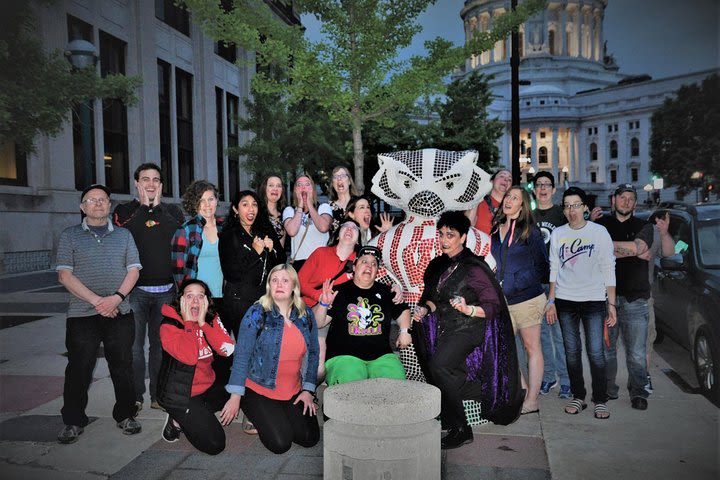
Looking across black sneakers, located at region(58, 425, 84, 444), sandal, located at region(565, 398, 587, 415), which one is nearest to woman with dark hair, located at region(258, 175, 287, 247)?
black sneakers, located at region(58, 425, 84, 444)

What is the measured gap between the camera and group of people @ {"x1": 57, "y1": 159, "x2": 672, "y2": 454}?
4.41m

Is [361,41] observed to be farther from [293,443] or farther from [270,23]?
[293,443]

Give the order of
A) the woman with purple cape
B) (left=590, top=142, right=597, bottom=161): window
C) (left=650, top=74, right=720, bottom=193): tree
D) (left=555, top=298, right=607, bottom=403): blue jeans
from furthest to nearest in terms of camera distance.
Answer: (left=590, top=142, right=597, bottom=161): window → (left=650, top=74, right=720, bottom=193): tree → (left=555, top=298, right=607, bottom=403): blue jeans → the woman with purple cape

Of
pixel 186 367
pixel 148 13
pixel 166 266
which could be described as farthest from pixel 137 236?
pixel 148 13

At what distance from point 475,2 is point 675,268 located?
119561 mm

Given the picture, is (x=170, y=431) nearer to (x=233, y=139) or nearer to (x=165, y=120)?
(x=165, y=120)

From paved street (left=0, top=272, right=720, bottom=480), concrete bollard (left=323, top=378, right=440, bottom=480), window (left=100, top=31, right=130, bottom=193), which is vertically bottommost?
paved street (left=0, top=272, right=720, bottom=480)

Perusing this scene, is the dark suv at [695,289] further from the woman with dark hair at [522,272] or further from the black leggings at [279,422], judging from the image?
the black leggings at [279,422]

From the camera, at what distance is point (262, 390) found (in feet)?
14.9

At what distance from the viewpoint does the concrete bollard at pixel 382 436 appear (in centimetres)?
318

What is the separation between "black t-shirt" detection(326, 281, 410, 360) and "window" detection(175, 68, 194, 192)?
19896 mm

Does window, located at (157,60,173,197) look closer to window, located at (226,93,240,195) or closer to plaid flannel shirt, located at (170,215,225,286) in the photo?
window, located at (226,93,240,195)

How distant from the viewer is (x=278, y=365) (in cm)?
455

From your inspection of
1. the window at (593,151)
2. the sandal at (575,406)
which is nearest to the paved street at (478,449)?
the sandal at (575,406)
